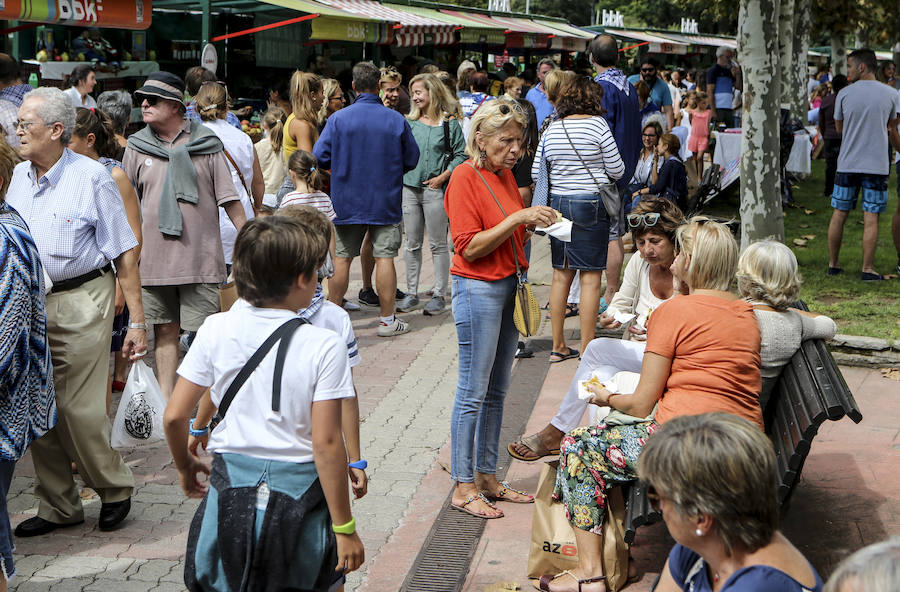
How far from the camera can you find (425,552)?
4.62 meters

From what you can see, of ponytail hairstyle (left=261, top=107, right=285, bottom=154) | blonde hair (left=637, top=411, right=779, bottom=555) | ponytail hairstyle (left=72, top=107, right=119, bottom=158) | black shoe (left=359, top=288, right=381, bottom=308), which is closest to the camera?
blonde hair (left=637, top=411, right=779, bottom=555)

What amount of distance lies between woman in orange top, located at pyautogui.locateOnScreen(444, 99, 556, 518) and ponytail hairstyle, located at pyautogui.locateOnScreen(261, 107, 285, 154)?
187 inches

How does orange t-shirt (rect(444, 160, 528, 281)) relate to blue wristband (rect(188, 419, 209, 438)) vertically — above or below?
above

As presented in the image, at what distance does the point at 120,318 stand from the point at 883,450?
14.4 ft

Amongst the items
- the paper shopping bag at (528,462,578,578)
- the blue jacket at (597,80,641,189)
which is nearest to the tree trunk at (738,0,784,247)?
the blue jacket at (597,80,641,189)

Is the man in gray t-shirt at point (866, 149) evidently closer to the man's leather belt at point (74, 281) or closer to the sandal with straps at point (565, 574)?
the sandal with straps at point (565, 574)

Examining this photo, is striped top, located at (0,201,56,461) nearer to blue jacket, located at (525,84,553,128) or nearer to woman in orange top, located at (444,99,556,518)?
woman in orange top, located at (444,99,556,518)

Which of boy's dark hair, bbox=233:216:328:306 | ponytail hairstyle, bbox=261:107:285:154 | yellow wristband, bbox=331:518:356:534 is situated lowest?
yellow wristband, bbox=331:518:356:534

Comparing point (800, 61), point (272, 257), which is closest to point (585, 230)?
point (272, 257)

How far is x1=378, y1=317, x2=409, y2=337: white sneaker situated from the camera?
27.5ft

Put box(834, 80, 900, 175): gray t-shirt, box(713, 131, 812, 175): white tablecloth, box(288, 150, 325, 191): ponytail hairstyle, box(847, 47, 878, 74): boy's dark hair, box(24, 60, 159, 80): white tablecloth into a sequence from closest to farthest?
box(288, 150, 325, 191): ponytail hairstyle
box(834, 80, 900, 175): gray t-shirt
box(847, 47, 878, 74): boy's dark hair
box(24, 60, 159, 80): white tablecloth
box(713, 131, 812, 175): white tablecloth

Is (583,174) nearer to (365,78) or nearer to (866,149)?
(365,78)

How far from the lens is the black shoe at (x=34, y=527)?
4.72 m

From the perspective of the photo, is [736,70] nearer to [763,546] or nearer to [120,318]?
[120,318]
